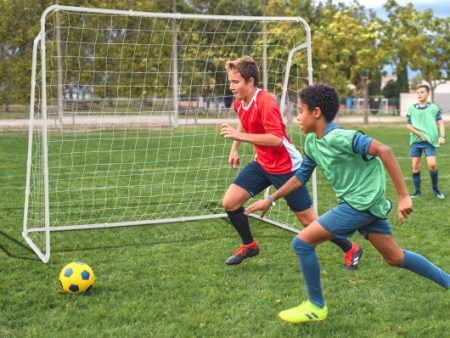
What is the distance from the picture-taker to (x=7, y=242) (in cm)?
656

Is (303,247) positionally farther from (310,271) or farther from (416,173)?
(416,173)

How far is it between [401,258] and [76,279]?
251 cm

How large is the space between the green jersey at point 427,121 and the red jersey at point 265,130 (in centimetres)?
457

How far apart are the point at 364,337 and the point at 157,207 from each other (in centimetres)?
527

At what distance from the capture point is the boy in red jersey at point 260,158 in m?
5.26

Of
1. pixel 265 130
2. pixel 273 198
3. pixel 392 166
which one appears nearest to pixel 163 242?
pixel 265 130

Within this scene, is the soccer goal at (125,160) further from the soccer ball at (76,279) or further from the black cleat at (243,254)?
the black cleat at (243,254)

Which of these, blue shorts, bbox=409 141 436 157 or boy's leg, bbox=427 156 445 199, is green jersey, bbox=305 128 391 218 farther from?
boy's leg, bbox=427 156 445 199

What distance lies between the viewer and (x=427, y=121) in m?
9.39

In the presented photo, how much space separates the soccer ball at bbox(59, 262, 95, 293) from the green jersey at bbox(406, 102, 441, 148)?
21.1 feet

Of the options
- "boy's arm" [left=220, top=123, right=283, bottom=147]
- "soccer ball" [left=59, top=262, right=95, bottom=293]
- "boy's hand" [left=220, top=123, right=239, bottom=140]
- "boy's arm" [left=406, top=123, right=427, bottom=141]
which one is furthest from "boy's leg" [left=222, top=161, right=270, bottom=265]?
"boy's arm" [left=406, top=123, right=427, bottom=141]

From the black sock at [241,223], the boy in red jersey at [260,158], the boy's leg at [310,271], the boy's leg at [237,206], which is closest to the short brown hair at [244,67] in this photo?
the boy in red jersey at [260,158]

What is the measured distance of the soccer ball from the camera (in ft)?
15.5

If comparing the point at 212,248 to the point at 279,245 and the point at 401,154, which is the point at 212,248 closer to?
the point at 279,245
